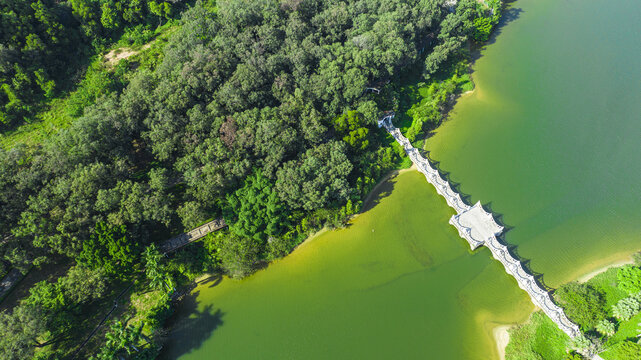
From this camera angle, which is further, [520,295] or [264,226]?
[264,226]

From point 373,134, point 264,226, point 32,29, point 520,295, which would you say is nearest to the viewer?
point 520,295

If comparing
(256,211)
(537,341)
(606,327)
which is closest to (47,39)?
(256,211)

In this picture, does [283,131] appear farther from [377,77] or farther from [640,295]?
[640,295]

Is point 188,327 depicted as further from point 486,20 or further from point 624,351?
point 486,20

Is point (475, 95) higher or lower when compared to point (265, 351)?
higher

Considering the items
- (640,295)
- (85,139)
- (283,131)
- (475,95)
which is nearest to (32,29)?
(85,139)

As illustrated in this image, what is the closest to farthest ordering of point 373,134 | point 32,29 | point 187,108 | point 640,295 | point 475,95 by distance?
point 640,295 → point 187,108 → point 373,134 → point 32,29 → point 475,95

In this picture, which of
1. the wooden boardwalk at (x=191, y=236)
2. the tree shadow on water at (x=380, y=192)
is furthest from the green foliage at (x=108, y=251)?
the tree shadow on water at (x=380, y=192)

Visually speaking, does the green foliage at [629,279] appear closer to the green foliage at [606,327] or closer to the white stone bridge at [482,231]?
the green foliage at [606,327]
